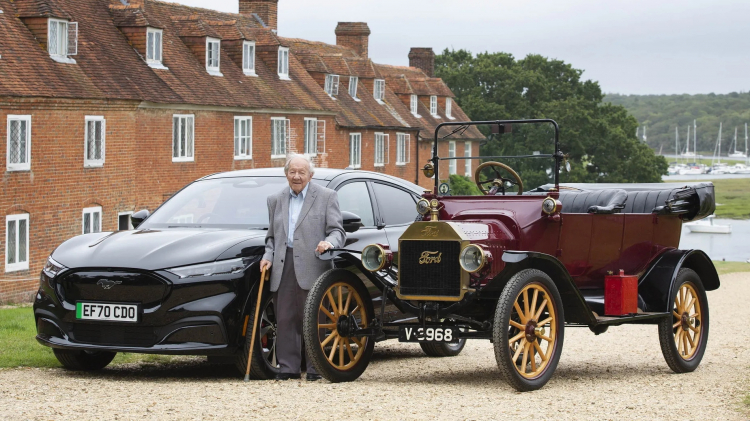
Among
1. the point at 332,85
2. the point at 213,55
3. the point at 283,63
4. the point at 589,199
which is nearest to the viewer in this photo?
the point at 589,199

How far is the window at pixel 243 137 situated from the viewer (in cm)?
4044

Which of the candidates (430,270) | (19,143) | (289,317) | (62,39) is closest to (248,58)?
(62,39)

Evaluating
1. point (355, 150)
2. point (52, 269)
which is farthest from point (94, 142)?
point (52, 269)

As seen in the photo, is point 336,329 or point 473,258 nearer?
point 473,258

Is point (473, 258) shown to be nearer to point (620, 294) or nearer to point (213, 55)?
point (620, 294)

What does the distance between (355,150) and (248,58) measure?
10.3m

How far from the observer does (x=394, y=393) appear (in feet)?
26.0

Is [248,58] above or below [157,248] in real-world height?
above

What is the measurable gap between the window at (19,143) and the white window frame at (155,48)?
7.69 m

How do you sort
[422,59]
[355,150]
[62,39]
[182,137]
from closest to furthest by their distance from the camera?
1. [62,39]
2. [182,137]
3. [355,150]
4. [422,59]

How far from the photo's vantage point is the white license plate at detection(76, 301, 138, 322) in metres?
8.62

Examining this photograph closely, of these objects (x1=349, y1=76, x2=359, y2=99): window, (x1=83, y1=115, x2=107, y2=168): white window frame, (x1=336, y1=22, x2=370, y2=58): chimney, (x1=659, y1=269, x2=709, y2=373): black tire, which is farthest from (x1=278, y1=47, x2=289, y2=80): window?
(x1=659, y1=269, x2=709, y2=373): black tire

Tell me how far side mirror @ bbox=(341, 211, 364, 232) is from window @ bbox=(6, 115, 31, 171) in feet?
69.2

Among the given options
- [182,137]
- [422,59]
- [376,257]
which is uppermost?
[422,59]
